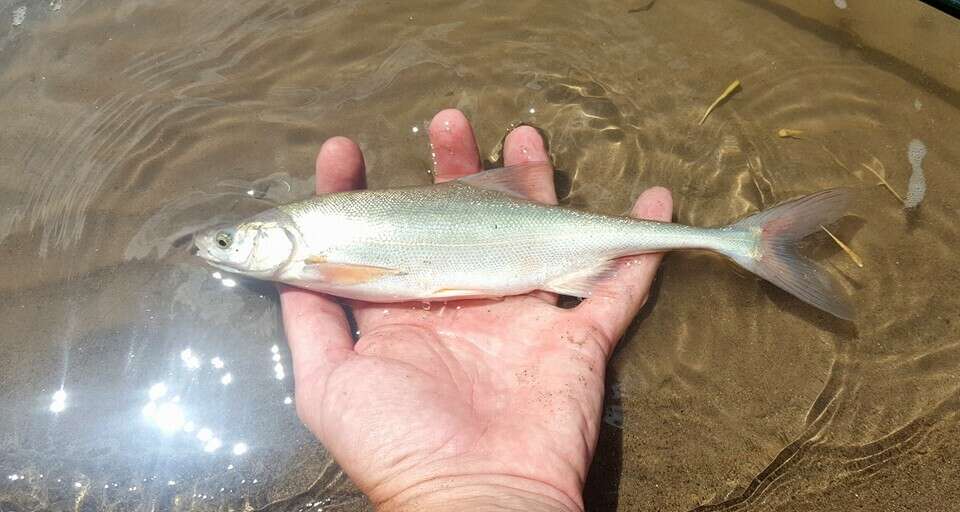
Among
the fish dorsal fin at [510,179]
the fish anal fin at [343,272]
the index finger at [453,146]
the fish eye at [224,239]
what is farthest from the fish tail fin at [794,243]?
the fish eye at [224,239]

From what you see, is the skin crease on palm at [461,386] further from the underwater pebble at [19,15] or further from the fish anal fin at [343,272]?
the underwater pebble at [19,15]

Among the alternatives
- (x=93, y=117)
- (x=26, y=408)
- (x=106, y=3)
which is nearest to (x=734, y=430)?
(x=26, y=408)

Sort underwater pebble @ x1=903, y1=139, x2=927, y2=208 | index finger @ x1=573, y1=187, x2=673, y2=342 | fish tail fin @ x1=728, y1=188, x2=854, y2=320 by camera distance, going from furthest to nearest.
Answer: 1. underwater pebble @ x1=903, y1=139, x2=927, y2=208
2. index finger @ x1=573, y1=187, x2=673, y2=342
3. fish tail fin @ x1=728, y1=188, x2=854, y2=320

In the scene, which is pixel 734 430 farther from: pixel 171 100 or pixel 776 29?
pixel 171 100

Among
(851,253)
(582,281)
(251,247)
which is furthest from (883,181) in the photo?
(251,247)

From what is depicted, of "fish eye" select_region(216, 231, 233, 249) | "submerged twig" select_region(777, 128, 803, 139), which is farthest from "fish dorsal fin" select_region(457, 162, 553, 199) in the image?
"submerged twig" select_region(777, 128, 803, 139)

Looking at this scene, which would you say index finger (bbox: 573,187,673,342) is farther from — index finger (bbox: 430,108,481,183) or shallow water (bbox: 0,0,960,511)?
index finger (bbox: 430,108,481,183)
